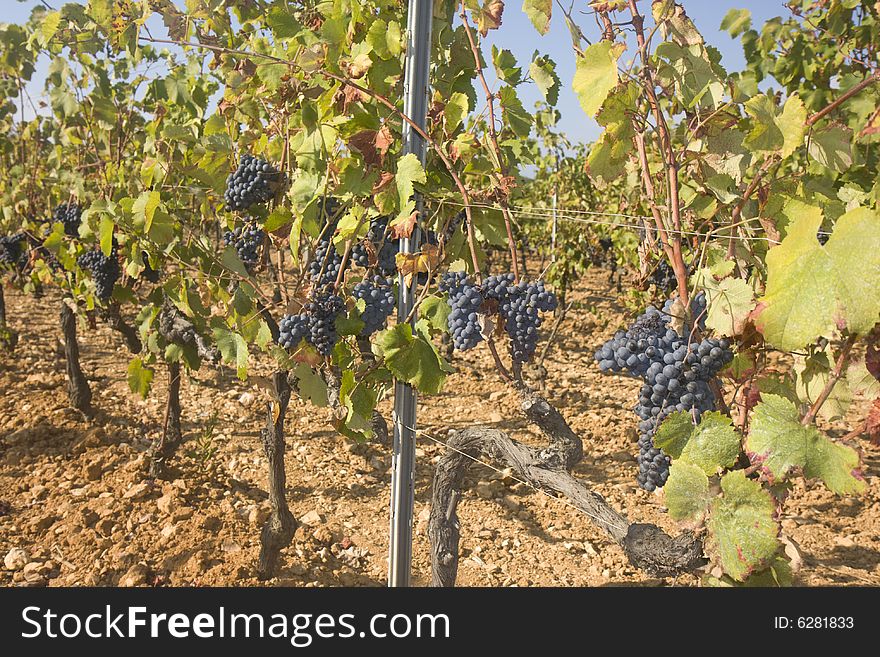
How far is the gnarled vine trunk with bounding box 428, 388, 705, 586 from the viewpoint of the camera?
1631mm

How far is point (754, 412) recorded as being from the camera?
1393mm

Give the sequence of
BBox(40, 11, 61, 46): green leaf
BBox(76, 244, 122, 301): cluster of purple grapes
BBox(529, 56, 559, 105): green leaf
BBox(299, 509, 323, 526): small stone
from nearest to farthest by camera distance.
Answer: BBox(529, 56, 559, 105): green leaf < BBox(40, 11, 61, 46): green leaf < BBox(299, 509, 323, 526): small stone < BBox(76, 244, 122, 301): cluster of purple grapes

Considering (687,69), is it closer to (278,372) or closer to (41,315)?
(278,372)

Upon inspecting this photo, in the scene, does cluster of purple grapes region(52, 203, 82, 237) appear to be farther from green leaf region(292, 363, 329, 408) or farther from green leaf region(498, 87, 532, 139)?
green leaf region(498, 87, 532, 139)

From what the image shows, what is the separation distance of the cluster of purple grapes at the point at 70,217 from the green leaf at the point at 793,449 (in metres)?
4.20

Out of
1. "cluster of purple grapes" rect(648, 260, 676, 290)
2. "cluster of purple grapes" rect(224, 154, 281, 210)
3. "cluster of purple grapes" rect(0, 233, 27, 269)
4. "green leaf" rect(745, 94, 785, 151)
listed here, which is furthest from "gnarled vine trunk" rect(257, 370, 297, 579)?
"cluster of purple grapes" rect(0, 233, 27, 269)

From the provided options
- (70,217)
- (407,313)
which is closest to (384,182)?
(407,313)

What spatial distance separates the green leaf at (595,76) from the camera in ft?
5.02

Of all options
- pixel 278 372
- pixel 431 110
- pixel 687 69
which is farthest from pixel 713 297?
pixel 278 372

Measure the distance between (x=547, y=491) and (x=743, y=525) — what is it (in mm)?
795

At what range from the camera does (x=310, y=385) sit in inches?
92.3

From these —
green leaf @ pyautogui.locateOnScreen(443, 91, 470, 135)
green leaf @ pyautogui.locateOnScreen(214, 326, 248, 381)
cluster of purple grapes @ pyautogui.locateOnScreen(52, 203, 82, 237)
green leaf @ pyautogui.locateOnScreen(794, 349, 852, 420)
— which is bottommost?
green leaf @ pyautogui.locateOnScreen(794, 349, 852, 420)

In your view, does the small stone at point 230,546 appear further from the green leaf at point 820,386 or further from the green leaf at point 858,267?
the green leaf at point 858,267

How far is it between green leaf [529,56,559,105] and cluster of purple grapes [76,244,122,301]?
108 inches
